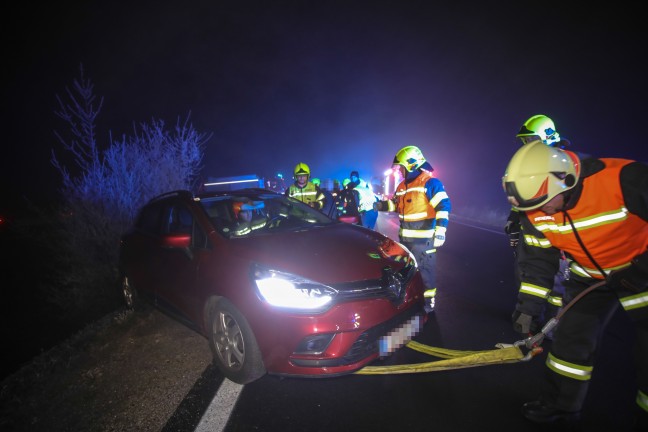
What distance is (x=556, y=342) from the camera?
86.6 inches

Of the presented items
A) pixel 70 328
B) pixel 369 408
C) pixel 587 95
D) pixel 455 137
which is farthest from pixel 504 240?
pixel 455 137

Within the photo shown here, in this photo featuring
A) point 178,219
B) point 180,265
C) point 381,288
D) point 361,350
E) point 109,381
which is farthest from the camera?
point 178,219

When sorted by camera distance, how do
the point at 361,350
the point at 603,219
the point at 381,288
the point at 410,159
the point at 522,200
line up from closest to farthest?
the point at 603,219 → the point at 522,200 → the point at 361,350 → the point at 381,288 → the point at 410,159

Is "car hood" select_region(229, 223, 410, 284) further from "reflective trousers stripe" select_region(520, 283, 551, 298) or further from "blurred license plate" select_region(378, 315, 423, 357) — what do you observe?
"reflective trousers stripe" select_region(520, 283, 551, 298)

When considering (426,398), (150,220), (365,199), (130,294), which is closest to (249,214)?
(150,220)

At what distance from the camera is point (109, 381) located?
2824 mm

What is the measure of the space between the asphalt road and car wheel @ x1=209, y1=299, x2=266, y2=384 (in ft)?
0.47

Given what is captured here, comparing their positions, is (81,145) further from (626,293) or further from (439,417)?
(626,293)

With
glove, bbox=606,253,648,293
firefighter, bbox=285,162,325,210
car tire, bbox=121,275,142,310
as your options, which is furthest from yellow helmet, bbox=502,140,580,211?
firefighter, bbox=285,162,325,210

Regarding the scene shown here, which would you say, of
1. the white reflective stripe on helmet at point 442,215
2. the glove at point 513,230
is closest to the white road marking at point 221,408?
the white reflective stripe on helmet at point 442,215

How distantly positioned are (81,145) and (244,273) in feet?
23.2

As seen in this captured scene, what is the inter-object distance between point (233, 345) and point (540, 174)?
257 cm

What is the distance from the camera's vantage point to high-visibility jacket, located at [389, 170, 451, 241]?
12.7 ft

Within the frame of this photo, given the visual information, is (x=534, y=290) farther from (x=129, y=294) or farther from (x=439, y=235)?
(x=129, y=294)
